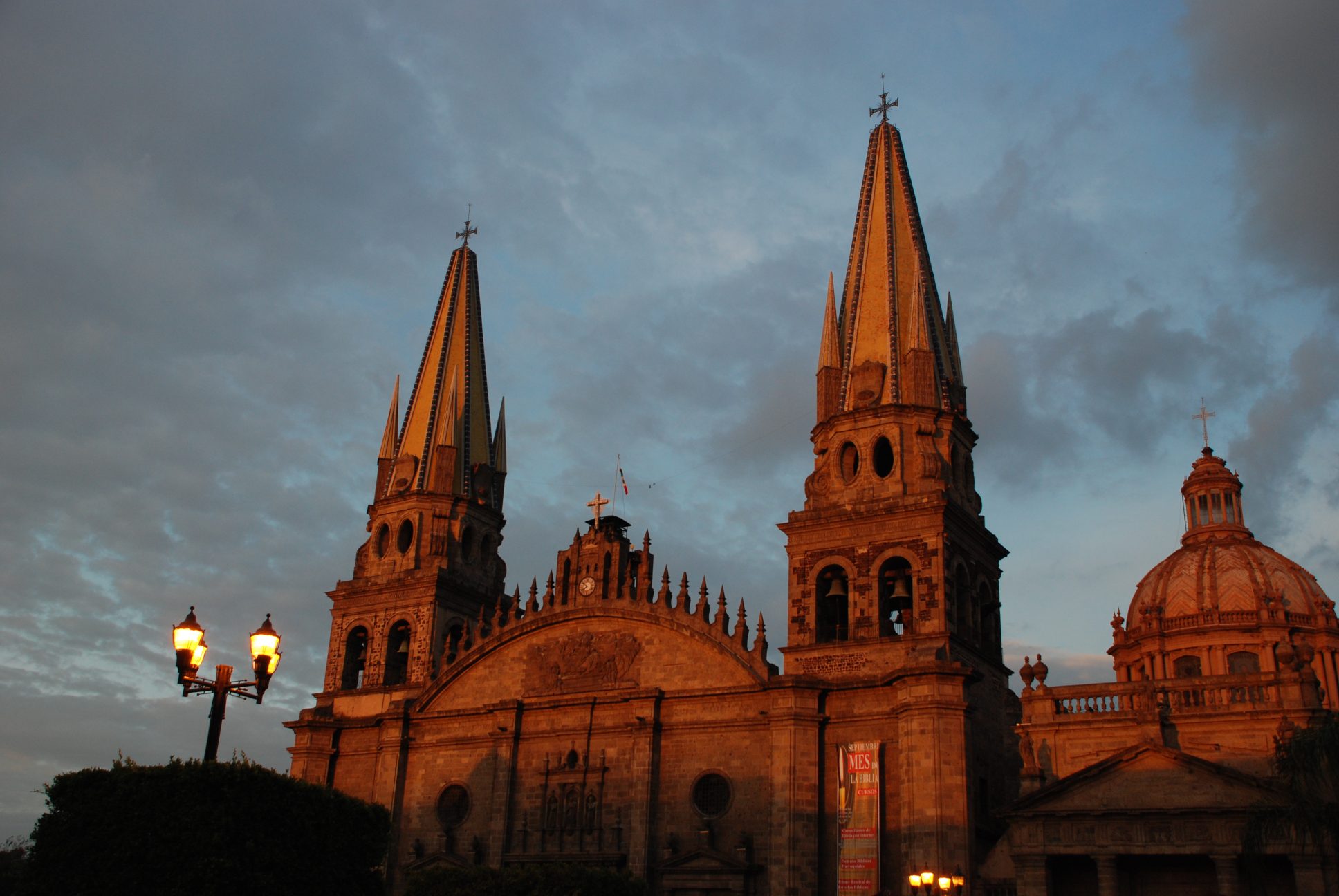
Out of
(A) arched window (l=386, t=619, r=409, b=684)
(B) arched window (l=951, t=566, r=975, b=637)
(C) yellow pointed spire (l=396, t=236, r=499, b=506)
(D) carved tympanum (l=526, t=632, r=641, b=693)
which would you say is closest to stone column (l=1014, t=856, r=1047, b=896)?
(B) arched window (l=951, t=566, r=975, b=637)

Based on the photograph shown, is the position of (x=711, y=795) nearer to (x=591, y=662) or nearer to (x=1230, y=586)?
(x=591, y=662)

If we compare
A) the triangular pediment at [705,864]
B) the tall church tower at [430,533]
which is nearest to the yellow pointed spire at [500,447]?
the tall church tower at [430,533]

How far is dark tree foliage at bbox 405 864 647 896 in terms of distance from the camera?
102 feet

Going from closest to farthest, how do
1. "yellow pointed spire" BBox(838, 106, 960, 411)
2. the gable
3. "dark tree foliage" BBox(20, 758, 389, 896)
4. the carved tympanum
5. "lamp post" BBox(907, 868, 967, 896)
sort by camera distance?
"dark tree foliage" BBox(20, 758, 389, 896)
"lamp post" BBox(907, 868, 967, 896)
the gable
the carved tympanum
"yellow pointed spire" BBox(838, 106, 960, 411)

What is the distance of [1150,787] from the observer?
29219 millimetres

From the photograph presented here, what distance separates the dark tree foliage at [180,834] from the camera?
24.2 metres

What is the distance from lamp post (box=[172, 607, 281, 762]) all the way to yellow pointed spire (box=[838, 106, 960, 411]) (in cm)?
2499

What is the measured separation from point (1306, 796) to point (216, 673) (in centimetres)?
2134

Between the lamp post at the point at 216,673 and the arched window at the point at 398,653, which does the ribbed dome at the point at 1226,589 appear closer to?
the arched window at the point at 398,653

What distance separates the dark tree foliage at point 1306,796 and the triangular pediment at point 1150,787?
0.60 metres

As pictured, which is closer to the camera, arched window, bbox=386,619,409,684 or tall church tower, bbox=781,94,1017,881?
tall church tower, bbox=781,94,1017,881

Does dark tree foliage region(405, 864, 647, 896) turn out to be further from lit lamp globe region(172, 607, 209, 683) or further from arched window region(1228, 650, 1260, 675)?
arched window region(1228, 650, 1260, 675)

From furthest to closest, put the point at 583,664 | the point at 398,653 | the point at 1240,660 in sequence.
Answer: the point at 398,653
the point at 1240,660
the point at 583,664

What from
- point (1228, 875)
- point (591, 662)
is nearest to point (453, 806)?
point (591, 662)
